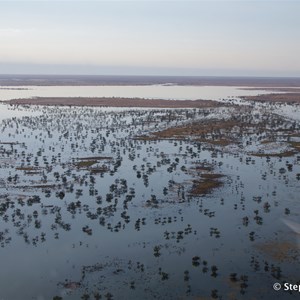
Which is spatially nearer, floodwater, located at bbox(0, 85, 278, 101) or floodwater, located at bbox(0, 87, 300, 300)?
floodwater, located at bbox(0, 87, 300, 300)

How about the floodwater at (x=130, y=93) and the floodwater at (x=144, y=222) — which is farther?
the floodwater at (x=130, y=93)

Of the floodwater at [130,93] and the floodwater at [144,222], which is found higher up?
the floodwater at [130,93]

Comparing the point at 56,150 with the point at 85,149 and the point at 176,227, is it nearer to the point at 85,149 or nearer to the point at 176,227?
the point at 85,149

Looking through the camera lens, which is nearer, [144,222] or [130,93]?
[144,222]

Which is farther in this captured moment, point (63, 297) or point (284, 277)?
point (284, 277)

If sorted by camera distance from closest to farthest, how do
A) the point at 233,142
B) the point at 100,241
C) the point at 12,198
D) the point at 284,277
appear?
the point at 284,277 < the point at 100,241 < the point at 12,198 < the point at 233,142

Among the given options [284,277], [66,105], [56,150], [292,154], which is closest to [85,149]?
[56,150]

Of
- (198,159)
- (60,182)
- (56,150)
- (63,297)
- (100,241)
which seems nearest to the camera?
(63,297)

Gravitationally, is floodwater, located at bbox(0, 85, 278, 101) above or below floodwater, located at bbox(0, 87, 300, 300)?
above
